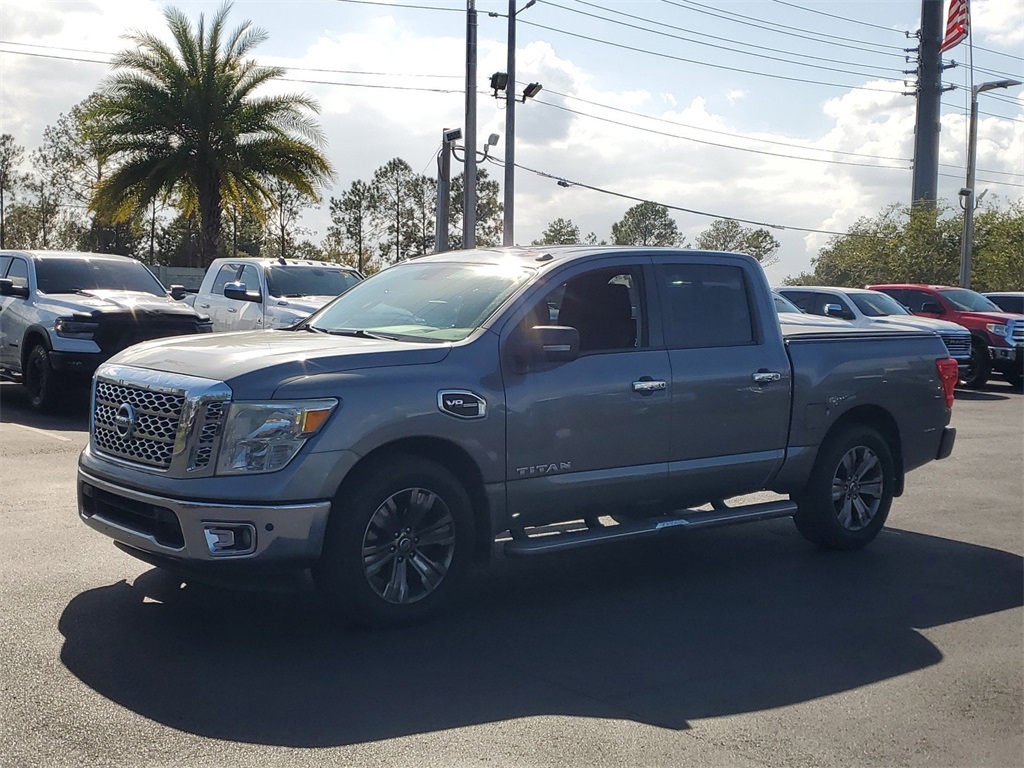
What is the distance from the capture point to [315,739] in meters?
4.20

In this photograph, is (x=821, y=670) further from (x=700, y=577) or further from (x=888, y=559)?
(x=888, y=559)

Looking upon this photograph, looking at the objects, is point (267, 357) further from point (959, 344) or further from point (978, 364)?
point (978, 364)

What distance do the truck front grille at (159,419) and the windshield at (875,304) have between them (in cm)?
1693

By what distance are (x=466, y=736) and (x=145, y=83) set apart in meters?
24.8

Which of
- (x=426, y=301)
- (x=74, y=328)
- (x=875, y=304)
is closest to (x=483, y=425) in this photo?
(x=426, y=301)

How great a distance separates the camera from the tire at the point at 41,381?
13359 millimetres

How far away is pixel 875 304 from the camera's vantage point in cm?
2103

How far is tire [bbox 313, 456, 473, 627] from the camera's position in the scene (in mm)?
5285

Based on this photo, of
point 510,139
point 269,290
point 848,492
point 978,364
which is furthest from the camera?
point 510,139

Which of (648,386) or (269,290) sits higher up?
(269,290)

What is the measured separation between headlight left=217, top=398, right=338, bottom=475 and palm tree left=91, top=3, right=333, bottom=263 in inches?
873

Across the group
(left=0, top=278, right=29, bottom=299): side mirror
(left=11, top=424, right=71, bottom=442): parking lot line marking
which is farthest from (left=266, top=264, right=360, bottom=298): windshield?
(left=11, top=424, right=71, bottom=442): parking lot line marking

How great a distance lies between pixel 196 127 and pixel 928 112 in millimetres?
35453

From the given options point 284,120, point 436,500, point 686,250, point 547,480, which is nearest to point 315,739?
point 436,500
